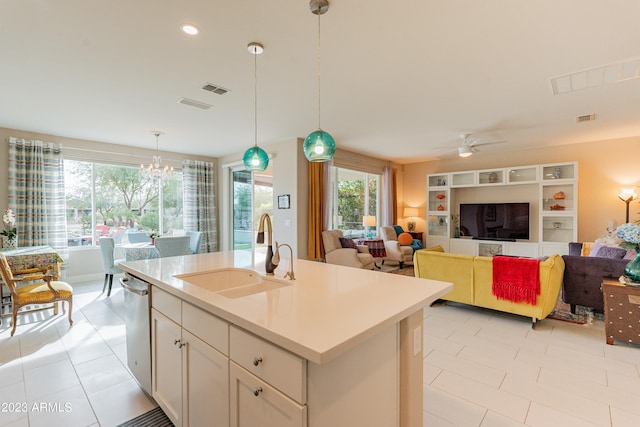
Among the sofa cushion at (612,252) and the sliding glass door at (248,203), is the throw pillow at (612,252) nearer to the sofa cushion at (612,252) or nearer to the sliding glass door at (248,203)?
the sofa cushion at (612,252)

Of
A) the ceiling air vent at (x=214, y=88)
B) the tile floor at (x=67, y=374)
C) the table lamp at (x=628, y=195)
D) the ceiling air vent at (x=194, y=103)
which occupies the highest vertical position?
the ceiling air vent at (x=214, y=88)

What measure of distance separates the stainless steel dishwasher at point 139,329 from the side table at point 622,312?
4.09 m

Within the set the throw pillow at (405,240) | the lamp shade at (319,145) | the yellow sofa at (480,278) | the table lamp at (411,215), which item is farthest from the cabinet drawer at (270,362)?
the table lamp at (411,215)

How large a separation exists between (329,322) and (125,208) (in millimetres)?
6262

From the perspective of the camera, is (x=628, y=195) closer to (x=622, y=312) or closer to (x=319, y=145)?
(x=622, y=312)

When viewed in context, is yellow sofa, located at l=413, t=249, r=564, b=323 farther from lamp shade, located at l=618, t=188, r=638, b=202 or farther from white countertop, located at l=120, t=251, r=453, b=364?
lamp shade, located at l=618, t=188, r=638, b=202

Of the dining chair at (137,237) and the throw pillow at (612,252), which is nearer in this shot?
the throw pillow at (612,252)

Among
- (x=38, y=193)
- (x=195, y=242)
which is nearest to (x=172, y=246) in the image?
(x=195, y=242)

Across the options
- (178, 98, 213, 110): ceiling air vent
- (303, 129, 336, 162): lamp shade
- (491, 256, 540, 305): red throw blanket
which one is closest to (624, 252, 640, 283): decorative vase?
(491, 256, 540, 305): red throw blanket

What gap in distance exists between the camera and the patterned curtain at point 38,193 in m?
4.64

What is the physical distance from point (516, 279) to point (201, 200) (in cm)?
611

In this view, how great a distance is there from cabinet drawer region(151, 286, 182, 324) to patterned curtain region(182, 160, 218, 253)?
189 inches

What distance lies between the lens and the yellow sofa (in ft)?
10.3

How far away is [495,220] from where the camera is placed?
21.7 feet
